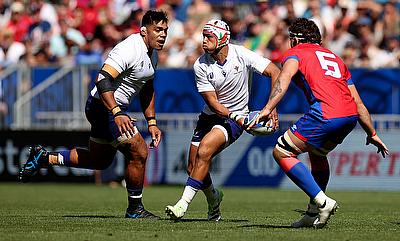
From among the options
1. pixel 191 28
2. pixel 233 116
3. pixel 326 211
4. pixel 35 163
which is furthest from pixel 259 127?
pixel 191 28

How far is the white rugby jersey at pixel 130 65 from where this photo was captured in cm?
1165

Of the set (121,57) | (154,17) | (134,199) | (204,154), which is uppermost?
(154,17)

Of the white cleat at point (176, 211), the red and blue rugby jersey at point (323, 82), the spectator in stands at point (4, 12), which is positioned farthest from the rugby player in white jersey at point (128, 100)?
the spectator in stands at point (4, 12)

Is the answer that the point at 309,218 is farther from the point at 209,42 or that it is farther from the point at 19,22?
the point at 19,22

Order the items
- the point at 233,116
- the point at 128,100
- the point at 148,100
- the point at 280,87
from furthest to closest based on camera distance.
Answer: the point at 148,100, the point at 128,100, the point at 233,116, the point at 280,87

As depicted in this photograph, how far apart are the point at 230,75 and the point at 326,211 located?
2424 mm

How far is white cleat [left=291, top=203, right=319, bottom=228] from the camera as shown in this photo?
10.3 m

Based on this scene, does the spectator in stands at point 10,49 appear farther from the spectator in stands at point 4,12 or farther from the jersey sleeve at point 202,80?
the jersey sleeve at point 202,80

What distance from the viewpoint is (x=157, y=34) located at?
468 inches

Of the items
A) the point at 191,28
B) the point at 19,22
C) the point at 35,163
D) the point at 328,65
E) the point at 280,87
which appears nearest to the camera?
the point at 280,87

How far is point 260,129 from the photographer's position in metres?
10.7

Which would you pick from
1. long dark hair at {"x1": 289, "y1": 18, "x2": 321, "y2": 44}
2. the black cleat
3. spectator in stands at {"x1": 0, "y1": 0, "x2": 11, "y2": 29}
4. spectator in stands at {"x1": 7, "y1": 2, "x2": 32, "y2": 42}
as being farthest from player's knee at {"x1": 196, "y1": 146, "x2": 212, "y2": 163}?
spectator in stands at {"x1": 0, "y1": 0, "x2": 11, "y2": 29}

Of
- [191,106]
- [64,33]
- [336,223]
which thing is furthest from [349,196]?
[64,33]

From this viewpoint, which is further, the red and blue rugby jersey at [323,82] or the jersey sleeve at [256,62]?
the jersey sleeve at [256,62]
